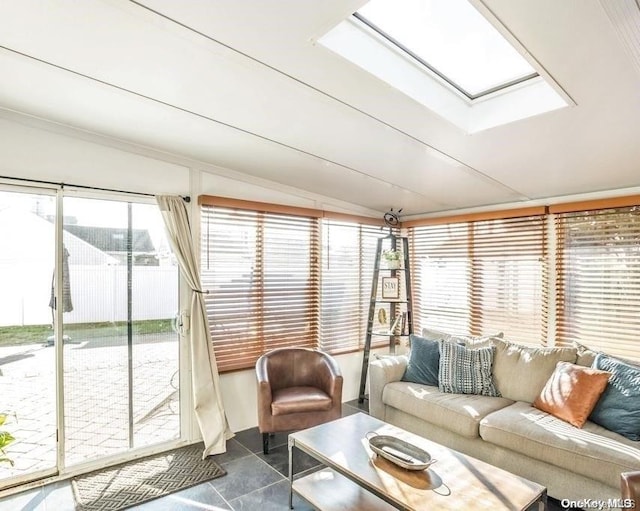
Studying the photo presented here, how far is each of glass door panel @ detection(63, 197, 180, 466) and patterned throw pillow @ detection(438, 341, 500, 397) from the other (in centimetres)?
227

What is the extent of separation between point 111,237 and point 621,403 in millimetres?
3693

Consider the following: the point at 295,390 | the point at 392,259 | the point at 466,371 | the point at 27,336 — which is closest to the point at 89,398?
the point at 27,336

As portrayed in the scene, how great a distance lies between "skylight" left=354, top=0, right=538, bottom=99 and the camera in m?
1.70

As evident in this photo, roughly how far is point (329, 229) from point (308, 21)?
2855 millimetres

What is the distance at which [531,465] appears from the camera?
2510mm

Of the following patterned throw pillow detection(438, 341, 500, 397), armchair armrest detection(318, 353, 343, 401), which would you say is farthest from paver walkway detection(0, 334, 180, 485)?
patterned throw pillow detection(438, 341, 500, 397)

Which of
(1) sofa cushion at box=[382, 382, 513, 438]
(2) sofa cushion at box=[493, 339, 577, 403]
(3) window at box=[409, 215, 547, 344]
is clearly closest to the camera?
(1) sofa cushion at box=[382, 382, 513, 438]

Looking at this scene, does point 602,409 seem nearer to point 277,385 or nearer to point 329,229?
point 277,385

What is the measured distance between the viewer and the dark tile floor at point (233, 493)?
2.44 meters

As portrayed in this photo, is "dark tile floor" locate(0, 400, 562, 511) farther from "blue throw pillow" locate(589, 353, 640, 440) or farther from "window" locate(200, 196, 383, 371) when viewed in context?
"window" locate(200, 196, 383, 371)

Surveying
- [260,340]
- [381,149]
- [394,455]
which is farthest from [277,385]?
[381,149]

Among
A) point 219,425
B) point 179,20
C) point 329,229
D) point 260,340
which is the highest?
point 179,20

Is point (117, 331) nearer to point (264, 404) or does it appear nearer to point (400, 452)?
point (264, 404)

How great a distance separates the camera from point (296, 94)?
2113mm
